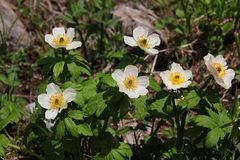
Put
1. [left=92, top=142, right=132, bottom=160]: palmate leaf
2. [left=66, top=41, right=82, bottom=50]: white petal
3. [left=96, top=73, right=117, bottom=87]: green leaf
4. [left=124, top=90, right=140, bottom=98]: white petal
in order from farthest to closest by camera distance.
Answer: [left=66, top=41, right=82, bottom=50]: white petal → [left=92, top=142, right=132, bottom=160]: palmate leaf → [left=96, top=73, right=117, bottom=87]: green leaf → [left=124, top=90, right=140, bottom=98]: white petal

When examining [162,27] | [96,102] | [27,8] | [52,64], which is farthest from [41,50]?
[96,102]

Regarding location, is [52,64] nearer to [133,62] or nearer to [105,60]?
[133,62]

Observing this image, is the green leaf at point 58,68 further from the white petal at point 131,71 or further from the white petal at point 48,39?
the white petal at point 131,71

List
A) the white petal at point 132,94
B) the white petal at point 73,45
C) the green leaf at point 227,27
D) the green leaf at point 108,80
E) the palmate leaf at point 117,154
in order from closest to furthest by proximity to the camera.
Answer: the white petal at point 132,94 → the green leaf at point 108,80 → the palmate leaf at point 117,154 → the white petal at point 73,45 → the green leaf at point 227,27

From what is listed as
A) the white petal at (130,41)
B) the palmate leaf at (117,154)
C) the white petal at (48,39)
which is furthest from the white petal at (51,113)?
the white petal at (130,41)

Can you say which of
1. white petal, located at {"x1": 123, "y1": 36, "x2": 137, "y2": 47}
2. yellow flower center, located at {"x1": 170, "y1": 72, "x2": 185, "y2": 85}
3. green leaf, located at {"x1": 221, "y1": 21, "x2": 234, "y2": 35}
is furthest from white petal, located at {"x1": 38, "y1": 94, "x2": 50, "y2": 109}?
green leaf, located at {"x1": 221, "y1": 21, "x2": 234, "y2": 35}

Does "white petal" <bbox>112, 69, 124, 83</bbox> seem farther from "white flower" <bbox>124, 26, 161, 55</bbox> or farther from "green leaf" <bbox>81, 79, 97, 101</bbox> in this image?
"white flower" <bbox>124, 26, 161, 55</bbox>

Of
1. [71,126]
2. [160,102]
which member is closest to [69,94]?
[71,126]

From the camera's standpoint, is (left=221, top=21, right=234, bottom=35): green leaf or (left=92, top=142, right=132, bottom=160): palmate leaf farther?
(left=221, top=21, right=234, bottom=35): green leaf
